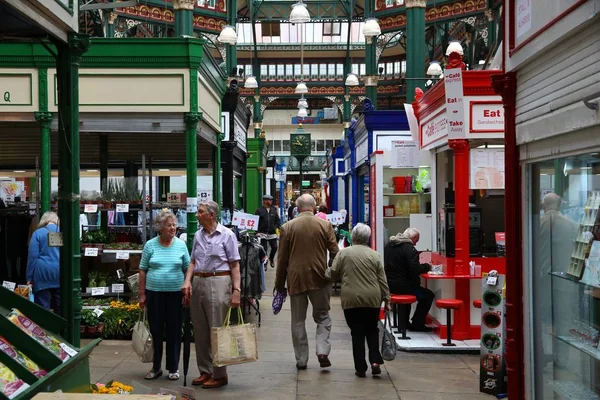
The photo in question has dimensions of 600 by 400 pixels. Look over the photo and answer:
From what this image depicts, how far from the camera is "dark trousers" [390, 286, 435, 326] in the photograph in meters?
9.19

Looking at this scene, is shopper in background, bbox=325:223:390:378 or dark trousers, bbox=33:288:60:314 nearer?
shopper in background, bbox=325:223:390:378

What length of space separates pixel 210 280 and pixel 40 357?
2333mm

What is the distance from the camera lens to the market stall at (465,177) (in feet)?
28.3

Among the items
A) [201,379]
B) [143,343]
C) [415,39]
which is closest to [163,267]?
[143,343]

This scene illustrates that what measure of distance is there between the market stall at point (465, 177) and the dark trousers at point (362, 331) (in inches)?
79.9

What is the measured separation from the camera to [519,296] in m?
5.07

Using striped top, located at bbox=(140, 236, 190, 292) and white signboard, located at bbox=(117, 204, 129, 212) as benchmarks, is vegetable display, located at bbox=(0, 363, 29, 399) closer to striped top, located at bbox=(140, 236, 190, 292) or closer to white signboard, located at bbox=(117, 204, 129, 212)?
striped top, located at bbox=(140, 236, 190, 292)

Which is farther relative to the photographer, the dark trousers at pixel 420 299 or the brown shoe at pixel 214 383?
the dark trousers at pixel 420 299

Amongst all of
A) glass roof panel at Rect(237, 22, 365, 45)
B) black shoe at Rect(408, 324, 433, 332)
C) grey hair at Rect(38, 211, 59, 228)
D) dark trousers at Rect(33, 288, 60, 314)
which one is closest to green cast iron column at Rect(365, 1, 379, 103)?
glass roof panel at Rect(237, 22, 365, 45)

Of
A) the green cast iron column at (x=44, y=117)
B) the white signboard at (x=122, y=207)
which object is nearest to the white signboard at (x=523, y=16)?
the white signboard at (x=122, y=207)

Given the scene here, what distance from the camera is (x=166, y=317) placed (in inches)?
274

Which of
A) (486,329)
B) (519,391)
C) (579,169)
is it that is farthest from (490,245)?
(579,169)

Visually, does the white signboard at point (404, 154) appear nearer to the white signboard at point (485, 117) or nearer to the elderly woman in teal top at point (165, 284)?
the white signboard at point (485, 117)

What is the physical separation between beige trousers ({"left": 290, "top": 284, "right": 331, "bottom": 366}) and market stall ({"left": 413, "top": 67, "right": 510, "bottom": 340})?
2.07 m
